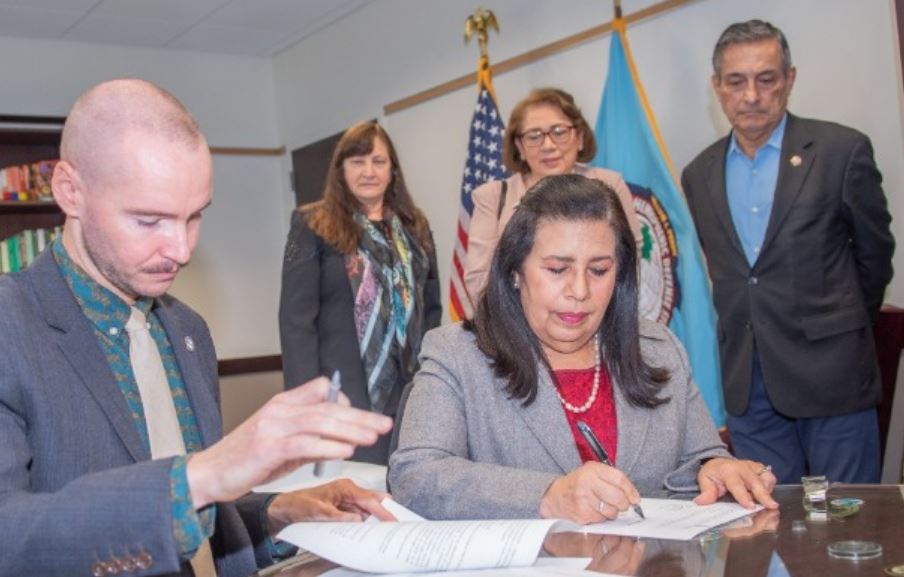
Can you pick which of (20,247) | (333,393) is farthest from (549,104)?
(20,247)

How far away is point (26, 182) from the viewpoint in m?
6.02

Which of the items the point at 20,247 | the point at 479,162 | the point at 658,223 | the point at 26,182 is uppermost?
the point at 26,182

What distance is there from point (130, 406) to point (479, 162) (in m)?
3.46

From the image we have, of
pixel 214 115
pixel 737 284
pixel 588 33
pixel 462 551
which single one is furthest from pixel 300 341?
pixel 214 115

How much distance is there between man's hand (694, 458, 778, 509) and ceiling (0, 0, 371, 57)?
16.6 feet

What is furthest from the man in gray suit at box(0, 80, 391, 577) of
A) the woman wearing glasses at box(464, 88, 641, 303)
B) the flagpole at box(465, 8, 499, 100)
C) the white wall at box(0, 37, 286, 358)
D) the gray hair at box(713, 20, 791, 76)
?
the white wall at box(0, 37, 286, 358)

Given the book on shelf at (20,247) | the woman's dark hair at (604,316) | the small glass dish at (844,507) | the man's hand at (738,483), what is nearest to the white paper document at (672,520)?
the man's hand at (738,483)

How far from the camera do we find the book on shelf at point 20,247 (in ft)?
19.4

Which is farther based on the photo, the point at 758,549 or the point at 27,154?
the point at 27,154

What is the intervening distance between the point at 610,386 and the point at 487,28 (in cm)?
355

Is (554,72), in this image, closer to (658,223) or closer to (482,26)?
(482,26)

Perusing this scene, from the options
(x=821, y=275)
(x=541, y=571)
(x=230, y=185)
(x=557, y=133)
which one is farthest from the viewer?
(x=230, y=185)

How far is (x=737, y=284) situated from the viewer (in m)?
3.10

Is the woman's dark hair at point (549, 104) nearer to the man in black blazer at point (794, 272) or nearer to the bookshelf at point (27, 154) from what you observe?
the man in black blazer at point (794, 272)
